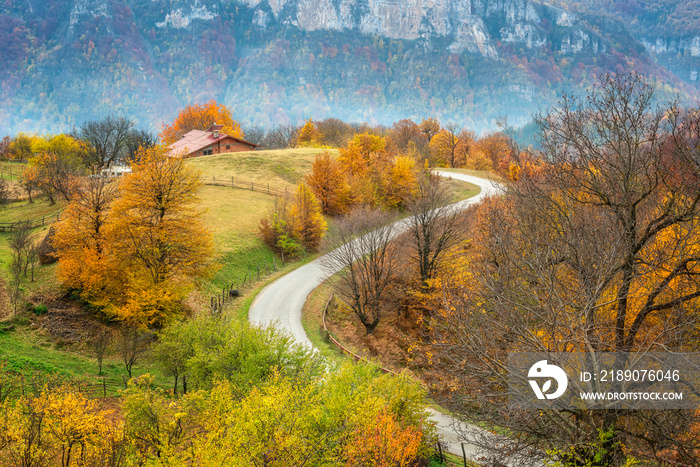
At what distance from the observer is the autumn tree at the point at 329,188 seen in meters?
46.8

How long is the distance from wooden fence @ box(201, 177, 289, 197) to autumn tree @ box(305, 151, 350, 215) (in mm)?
5300

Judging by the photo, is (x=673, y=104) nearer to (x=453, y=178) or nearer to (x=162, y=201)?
(x=162, y=201)

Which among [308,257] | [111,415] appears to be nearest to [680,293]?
[111,415]

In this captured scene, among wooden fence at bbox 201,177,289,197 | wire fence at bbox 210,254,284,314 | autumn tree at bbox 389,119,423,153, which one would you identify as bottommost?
wire fence at bbox 210,254,284,314

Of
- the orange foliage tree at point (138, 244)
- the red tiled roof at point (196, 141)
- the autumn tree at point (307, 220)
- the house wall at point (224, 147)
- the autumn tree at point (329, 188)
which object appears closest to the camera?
the orange foliage tree at point (138, 244)

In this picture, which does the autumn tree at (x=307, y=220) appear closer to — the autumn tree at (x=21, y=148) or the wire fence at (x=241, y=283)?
the wire fence at (x=241, y=283)

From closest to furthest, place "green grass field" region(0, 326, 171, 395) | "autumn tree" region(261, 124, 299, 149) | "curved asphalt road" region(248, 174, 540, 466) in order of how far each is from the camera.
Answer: "green grass field" region(0, 326, 171, 395) < "curved asphalt road" region(248, 174, 540, 466) < "autumn tree" region(261, 124, 299, 149)

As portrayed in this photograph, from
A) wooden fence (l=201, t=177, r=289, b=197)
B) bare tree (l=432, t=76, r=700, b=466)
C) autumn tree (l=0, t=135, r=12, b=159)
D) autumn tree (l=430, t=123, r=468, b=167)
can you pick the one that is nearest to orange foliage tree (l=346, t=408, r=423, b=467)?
bare tree (l=432, t=76, r=700, b=466)

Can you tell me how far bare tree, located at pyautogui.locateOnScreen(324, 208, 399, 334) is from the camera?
1101 inches

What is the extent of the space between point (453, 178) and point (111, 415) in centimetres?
5149

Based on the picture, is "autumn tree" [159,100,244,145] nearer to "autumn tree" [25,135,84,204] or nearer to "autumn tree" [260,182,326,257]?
"autumn tree" [25,135,84,204]

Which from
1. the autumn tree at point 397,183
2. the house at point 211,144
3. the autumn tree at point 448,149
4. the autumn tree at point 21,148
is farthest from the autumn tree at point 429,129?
the autumn tree at point 21,148

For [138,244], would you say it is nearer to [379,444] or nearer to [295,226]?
[295,226]

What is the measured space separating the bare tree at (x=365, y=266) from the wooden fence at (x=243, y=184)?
22.7 meters
